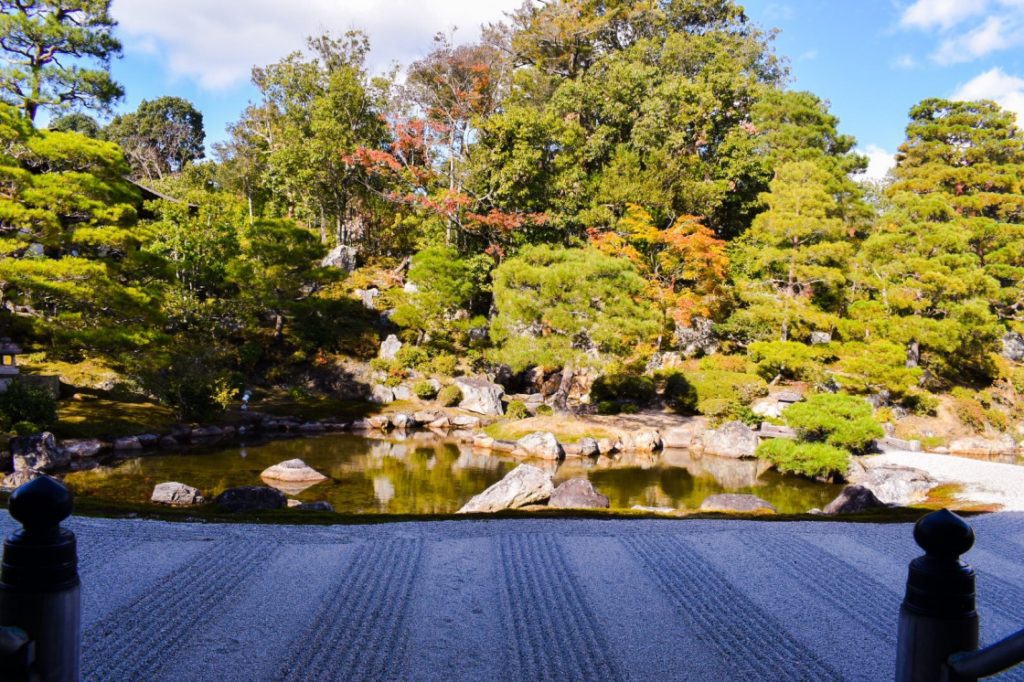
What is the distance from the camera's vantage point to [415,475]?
36.5 feet

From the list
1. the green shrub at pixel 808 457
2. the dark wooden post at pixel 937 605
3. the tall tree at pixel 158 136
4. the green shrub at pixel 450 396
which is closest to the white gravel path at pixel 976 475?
the green shrub at pixel 808 457

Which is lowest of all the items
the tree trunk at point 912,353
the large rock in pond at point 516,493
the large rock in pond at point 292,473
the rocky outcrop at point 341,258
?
the large rock in pond at point 292,473

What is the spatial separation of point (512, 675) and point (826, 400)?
11.3 m

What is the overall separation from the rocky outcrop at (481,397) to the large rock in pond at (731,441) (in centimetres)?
552

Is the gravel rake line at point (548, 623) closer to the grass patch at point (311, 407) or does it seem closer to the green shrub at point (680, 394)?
the grass patch at point (311, 407)

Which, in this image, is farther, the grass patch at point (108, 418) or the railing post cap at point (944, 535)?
the grass patch at point (108, 418)

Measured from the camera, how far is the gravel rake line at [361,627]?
2.70 meters

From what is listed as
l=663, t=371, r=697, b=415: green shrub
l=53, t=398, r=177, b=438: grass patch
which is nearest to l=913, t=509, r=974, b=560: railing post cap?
l=53, t=398, r=177, b=438: grass patch

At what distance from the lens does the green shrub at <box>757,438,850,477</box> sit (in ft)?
35.3

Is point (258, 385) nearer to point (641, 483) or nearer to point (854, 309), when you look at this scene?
point (641, 483)

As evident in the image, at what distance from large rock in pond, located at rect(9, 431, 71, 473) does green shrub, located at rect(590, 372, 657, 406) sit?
12.2m

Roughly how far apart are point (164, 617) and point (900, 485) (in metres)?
9.54

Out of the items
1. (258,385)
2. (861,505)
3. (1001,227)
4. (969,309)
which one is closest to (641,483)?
(861,505)

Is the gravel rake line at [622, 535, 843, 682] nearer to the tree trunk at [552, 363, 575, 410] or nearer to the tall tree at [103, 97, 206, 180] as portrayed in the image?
the tree trunk at [552, 363, 575, 410]
